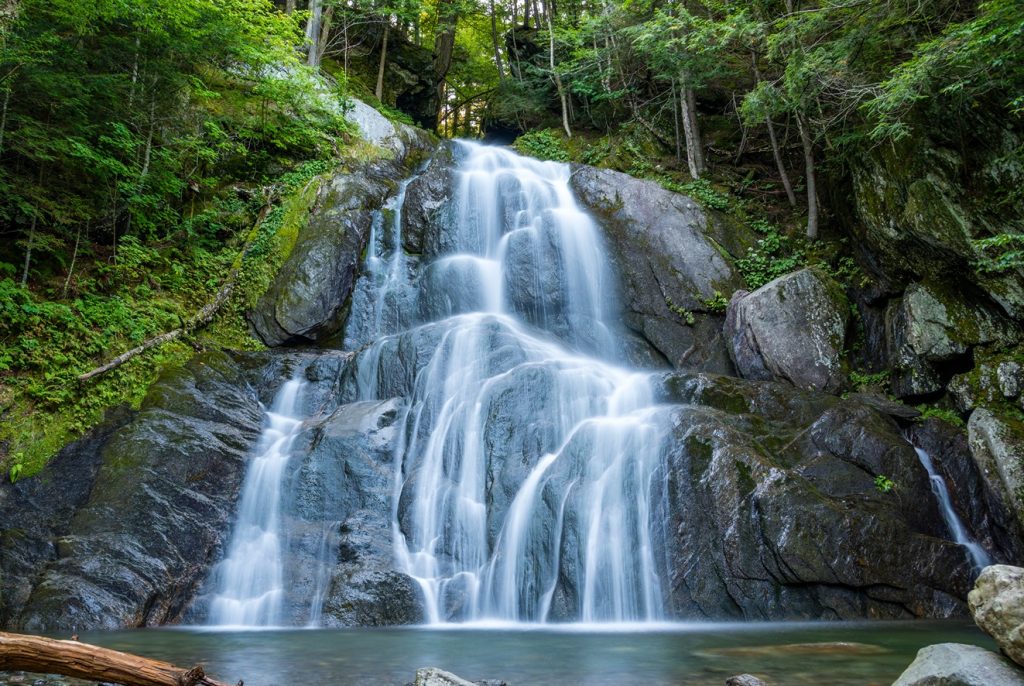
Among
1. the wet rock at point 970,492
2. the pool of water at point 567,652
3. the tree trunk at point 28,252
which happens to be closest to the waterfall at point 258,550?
the pool of water at point 567,652

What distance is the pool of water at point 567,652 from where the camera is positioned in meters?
5.08

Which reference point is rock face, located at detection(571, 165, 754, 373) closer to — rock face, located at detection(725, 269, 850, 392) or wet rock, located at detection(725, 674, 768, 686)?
rock face, located at detection(725, 269, 850, 392)

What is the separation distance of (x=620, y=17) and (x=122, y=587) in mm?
17272

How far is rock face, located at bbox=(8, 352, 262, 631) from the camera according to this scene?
24.4 ft

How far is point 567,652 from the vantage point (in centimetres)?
602

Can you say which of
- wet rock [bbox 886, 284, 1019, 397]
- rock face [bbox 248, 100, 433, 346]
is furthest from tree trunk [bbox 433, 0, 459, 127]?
wet rock [bbox 886, 284, 1019, 397]

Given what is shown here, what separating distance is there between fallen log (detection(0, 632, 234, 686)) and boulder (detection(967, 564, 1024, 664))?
442 cm

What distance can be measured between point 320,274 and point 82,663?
10.1 metres

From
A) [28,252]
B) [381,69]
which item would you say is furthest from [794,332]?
[381,69]

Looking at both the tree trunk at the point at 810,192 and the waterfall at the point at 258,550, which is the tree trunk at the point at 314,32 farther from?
the tree trunk at the point at 810,192

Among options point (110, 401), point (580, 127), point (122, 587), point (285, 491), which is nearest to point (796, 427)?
point (285, 491)

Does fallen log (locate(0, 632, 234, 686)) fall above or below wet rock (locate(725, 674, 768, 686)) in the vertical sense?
above

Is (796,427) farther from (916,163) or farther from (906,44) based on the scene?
(906,44)

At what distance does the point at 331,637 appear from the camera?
693 cm
